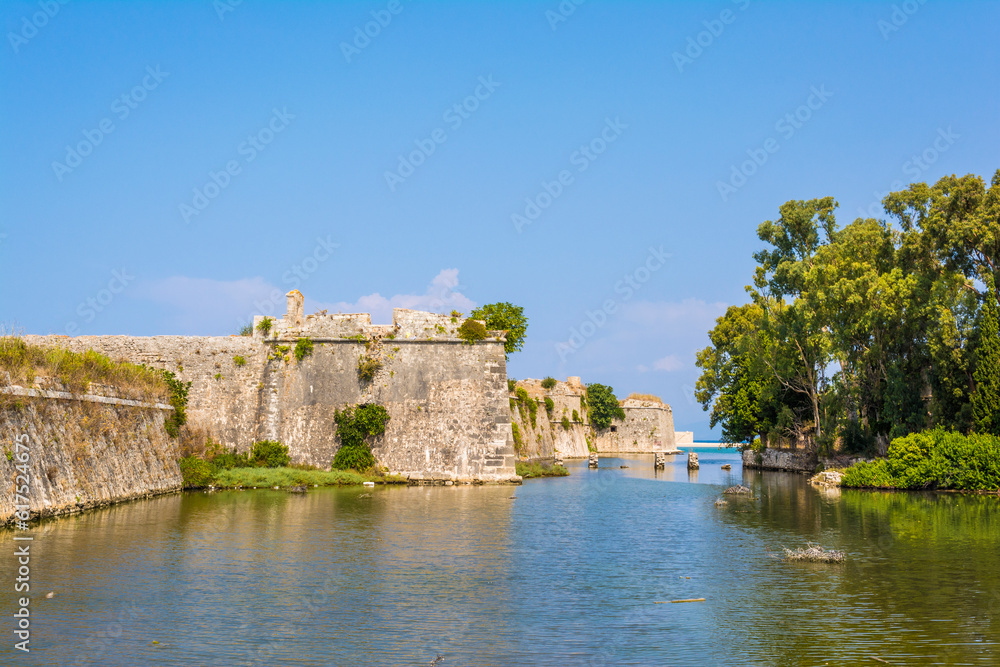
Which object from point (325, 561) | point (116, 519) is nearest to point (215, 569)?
point (325, 561)

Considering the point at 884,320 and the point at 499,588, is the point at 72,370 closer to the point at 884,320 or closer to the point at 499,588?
the point at 499,588

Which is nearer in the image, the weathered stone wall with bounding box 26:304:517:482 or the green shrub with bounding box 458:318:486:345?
the weathered stone wall with bounding box 26:304:517:482

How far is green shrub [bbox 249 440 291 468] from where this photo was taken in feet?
102

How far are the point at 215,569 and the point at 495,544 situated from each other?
5.97 metres

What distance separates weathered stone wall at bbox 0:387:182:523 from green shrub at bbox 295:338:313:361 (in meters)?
5.87

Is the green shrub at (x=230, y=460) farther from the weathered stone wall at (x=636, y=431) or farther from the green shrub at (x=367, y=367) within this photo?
the weathered stone wall at (x=636, y=431)

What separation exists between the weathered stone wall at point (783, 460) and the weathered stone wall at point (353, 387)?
22.5 m

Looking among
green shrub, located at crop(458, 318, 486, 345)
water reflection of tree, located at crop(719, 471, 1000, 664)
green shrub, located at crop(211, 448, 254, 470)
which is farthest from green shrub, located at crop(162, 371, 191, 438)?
water reflection of tree, located at crop(719, 471, 1000, 664)

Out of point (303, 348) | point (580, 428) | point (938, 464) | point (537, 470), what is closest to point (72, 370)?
point (303, 348)

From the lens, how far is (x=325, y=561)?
14.5 meters

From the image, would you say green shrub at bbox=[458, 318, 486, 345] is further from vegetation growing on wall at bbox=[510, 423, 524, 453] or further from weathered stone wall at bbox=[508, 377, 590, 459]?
weathered stone wall at bbox=[508, 377, 590, 459]

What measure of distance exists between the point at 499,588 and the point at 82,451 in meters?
14.5

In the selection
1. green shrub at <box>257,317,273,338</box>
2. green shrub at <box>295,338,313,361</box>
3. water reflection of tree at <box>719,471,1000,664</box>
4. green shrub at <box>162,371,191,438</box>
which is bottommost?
water reflection of tree at <box>719,471,1000,664</box>

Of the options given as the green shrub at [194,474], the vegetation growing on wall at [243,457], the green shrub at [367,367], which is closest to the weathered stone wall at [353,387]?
the green shrub at [367,367]
